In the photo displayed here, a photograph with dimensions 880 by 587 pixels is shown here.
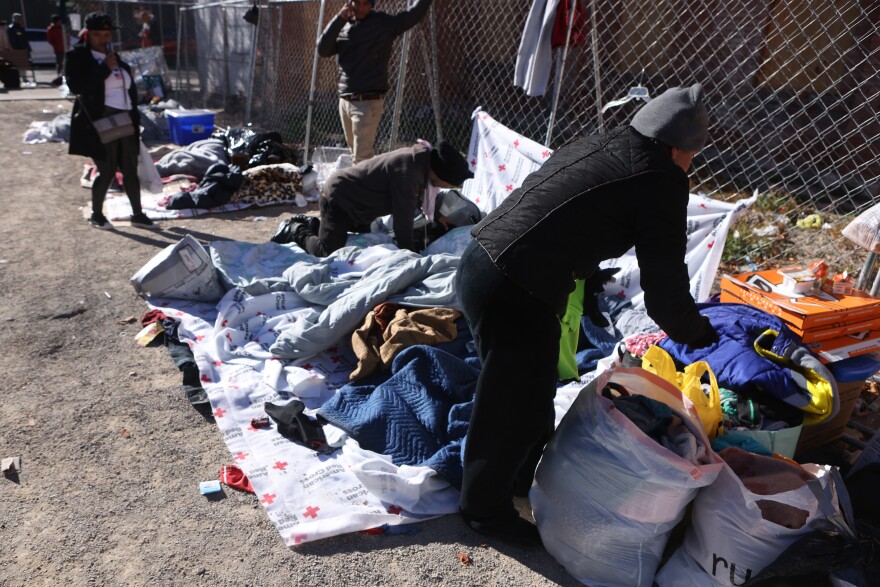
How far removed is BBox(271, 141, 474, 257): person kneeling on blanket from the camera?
187 inches

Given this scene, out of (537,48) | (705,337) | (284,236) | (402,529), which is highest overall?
(537,48)

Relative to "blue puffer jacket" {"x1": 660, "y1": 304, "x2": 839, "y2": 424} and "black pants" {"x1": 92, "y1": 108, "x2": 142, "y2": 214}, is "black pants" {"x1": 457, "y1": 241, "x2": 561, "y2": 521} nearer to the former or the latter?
"blue puffer jacket" {"x1": 660, "y1": 304, "x2": 839, "y2": 424}

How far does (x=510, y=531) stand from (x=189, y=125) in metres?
8.35

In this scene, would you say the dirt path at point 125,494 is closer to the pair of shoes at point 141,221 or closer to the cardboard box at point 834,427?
the cardboard box at point 834,427

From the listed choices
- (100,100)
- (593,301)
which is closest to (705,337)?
(593,301)

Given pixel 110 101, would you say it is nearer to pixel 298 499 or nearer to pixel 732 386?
pixel 298 499

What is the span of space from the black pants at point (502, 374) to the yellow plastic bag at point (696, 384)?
647 millimetres

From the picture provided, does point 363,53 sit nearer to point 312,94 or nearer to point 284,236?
point 312,94

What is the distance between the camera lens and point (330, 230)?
5.19 metres

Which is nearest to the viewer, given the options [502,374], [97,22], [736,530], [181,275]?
[736,530]

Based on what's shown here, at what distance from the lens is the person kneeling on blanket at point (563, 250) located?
2170 millimetres

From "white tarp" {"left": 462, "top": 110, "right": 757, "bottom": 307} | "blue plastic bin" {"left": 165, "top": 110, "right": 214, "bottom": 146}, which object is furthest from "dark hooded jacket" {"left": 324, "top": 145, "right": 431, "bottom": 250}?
"blue plastic bin" {"left": 165, "top": 110, "right": 214, "bottom": 146}

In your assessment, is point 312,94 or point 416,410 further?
point 312,94

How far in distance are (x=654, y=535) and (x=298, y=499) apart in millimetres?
1395
